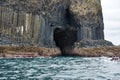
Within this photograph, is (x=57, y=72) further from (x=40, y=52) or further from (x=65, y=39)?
(x=65, y=39)

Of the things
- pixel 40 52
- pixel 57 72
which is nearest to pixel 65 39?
pixel 40 52

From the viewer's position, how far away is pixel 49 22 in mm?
147875

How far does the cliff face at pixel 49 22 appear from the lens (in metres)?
124

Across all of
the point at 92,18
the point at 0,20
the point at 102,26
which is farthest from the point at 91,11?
the point at 0,20

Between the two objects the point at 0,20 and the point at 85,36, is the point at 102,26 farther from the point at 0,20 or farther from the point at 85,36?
the point at 0,20

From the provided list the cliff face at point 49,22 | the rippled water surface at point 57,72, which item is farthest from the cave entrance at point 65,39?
the rippled water surface at point 57,72

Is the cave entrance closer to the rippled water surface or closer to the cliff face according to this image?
the cliff face

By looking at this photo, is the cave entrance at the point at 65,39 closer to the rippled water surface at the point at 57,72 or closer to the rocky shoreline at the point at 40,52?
the rocky shoreline at the point at 40,52

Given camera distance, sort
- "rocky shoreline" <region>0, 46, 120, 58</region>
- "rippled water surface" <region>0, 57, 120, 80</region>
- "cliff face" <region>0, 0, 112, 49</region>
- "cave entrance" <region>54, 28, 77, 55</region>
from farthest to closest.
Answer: "cave entrance" <region>54, 28, 77, 55</region>, "cliff face" <region>0, 0, 112, 49</region>, "rocky shoreline" <region>0, 46, 120, 58</region>, "rippled water surface" <region>0, 57, 120, 80</region>

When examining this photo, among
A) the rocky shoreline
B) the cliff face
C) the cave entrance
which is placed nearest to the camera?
the rocky shoreline

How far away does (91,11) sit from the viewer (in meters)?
183

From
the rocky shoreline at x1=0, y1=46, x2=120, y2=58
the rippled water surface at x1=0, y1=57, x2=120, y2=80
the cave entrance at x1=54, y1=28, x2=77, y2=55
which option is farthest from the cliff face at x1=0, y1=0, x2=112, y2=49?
the rippled water surface at x1=0, y1=57, x2=120, y2=80

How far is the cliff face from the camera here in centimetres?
12450

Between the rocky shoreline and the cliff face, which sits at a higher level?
the cliff face
